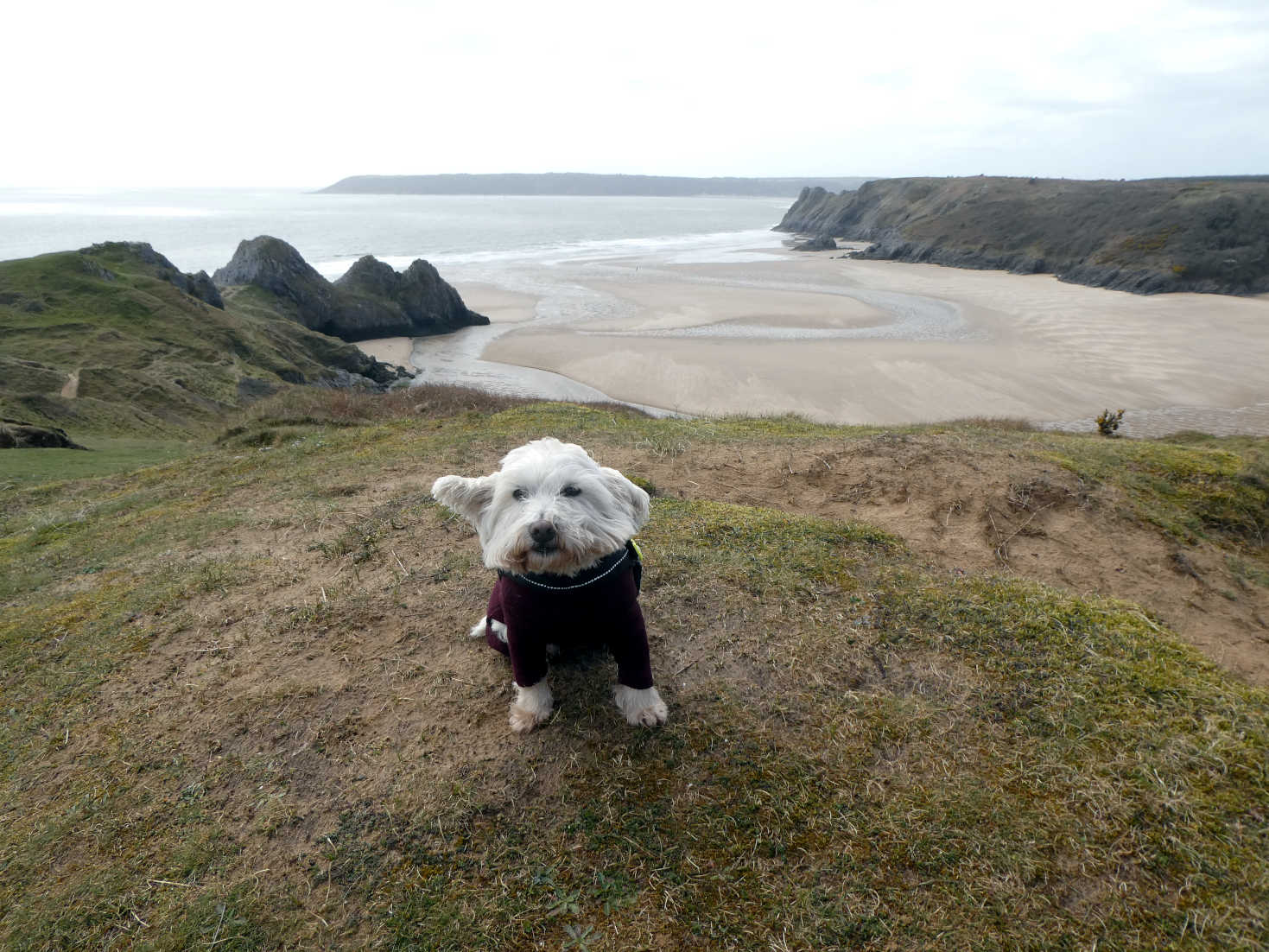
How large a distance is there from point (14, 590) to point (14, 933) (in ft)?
16.9

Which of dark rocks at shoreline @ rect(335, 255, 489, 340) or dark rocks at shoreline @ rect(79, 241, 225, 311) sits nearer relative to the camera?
dark rocks at shoreline @ rect(79, 241, 225, 311)

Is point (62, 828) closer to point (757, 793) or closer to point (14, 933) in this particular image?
point (14, 933)

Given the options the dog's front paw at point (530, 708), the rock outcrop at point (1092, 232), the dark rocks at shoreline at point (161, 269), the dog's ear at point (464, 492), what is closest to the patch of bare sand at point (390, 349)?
the dark rocks at shoreline at point (161, 269)

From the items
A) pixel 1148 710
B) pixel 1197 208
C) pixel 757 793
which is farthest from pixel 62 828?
pixel 1197 208

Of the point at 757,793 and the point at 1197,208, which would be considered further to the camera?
the point at 1197,208

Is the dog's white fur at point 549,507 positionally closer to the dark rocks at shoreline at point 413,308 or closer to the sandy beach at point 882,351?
the sandy beach at point 882,351

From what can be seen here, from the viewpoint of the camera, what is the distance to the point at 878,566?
18.0 feet

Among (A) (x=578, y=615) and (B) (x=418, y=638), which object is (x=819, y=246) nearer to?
(B) (x=418, y=638)

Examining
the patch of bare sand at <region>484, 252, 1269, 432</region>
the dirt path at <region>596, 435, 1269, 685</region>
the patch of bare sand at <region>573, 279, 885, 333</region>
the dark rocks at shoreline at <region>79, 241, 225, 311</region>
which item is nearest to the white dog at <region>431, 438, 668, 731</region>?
the dirt path at <region>596, 435, 1269, 685</region>

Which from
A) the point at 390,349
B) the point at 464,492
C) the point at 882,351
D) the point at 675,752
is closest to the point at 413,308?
the point at 390,349

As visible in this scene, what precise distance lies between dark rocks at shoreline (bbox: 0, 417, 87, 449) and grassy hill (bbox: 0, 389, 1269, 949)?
9.91 metres

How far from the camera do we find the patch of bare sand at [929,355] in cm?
2467

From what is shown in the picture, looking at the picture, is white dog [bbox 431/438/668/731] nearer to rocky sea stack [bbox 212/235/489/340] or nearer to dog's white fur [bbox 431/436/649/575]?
dog's white fur [bbox 431/436/649/575]

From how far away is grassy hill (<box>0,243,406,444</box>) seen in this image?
18.9m
